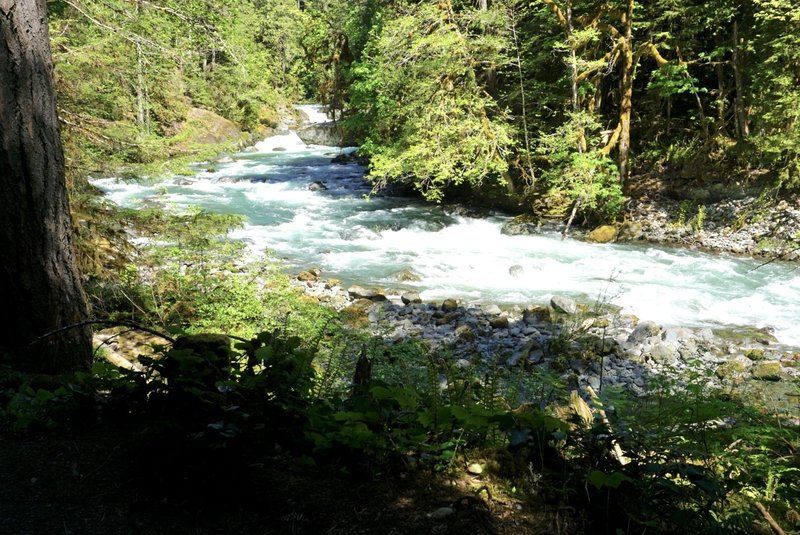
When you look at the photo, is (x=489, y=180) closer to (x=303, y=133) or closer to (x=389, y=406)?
(x=389, y=406)

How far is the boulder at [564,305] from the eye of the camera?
10117mm

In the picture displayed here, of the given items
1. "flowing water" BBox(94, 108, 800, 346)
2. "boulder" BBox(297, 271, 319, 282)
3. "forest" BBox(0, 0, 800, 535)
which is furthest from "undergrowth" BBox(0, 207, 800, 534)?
"boulder" BBox(297, 271, 319, 282)

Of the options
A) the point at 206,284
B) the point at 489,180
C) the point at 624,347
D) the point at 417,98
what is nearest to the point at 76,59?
the point at 206,284

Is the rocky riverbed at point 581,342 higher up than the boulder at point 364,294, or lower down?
lower down

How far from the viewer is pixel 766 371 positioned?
7.74 meters

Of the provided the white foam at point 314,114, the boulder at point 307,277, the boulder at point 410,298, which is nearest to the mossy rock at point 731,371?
the boulder at point 410,298

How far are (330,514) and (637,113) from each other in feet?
60.4

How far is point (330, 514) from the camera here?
230cm

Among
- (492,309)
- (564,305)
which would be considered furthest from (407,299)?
(564,305)

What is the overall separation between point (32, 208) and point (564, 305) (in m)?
8.68

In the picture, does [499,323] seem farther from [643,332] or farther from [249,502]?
[249,502]

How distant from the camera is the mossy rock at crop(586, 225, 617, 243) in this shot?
15.1 m

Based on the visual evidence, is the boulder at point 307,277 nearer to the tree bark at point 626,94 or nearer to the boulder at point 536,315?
the boulder at point 536,315

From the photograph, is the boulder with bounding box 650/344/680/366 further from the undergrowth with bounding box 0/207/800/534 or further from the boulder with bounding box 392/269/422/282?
the boulder with bounding box 392/269/422/282
